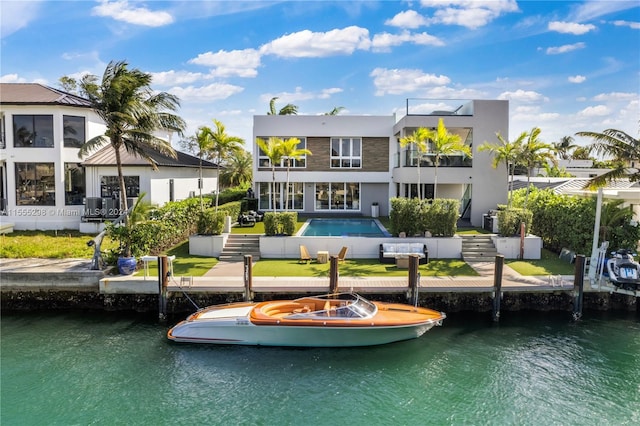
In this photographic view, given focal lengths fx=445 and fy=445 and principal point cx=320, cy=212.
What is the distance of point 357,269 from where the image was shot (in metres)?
18.2

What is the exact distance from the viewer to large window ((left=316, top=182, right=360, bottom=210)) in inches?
1241

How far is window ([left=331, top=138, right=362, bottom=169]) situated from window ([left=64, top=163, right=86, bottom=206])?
51.0 ft

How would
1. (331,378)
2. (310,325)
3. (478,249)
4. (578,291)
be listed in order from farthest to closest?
(478,249) → (578,291) → (310,325) → (331,378)

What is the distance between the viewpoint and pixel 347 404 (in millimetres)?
10867

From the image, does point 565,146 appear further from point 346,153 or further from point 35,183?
point 35,183

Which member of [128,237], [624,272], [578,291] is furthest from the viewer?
[128,237]

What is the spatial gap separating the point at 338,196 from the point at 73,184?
1651cm

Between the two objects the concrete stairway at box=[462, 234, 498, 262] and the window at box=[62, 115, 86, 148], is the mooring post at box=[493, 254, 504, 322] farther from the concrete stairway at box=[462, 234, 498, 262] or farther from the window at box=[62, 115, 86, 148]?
the window at box=[62, 115, 86, 148]

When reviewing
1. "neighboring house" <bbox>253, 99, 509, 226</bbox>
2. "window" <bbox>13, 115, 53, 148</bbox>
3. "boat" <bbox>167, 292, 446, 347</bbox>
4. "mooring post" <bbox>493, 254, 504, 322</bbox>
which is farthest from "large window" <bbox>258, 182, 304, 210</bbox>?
"mooring post" <bbox>493, 254, 504, 322</bbox>

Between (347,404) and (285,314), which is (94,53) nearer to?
(285,314)

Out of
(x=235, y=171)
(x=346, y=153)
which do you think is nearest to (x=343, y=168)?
(x=346, y=153)

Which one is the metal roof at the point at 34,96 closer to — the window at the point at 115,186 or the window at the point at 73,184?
the window at the point at 73,184

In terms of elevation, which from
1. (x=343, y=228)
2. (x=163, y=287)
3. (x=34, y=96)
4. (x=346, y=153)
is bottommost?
(x=163, y=287)

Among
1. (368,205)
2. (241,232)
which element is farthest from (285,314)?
(368,205)
